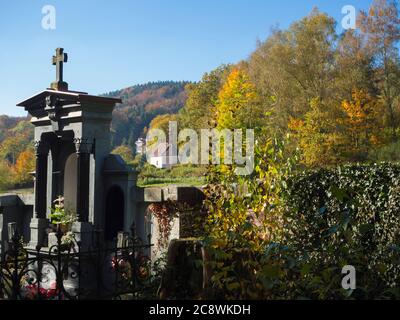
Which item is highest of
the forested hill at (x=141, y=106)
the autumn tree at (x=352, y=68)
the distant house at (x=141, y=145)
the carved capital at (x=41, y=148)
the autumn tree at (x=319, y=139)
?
the forested hill at (x=141, y=106)

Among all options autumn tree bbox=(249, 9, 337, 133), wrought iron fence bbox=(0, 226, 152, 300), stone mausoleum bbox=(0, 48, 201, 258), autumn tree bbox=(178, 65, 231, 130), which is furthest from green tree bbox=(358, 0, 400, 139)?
wrought iron fence bbox=(0, 226, 152, 300)

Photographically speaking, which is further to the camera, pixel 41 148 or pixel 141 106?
pixel 141 106

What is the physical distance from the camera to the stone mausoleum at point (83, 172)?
11.2 meters

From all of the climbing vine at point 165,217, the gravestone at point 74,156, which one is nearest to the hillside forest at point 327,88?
the gravestone at point 74,156

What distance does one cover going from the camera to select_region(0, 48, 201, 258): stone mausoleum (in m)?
11.2

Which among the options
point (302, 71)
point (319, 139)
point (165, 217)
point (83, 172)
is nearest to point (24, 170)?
point (302, 71)

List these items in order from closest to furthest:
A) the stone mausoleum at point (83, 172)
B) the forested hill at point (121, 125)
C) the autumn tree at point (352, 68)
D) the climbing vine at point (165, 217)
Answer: the climbing vine at point (165, 217) → the stone mausoleum at point (83, 172) → the autumn tree at point (352, 68) → the forested hill at point (121, 125)

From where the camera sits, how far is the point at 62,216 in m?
11.9

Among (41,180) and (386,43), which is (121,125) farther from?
(41,180)

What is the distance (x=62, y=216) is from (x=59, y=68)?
4333mm

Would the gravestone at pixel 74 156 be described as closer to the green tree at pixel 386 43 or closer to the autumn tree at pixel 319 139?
the autumn tree at pixel 319 139

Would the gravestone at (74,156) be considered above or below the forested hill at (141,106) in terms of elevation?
below

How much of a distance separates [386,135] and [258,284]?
23.2 meters
